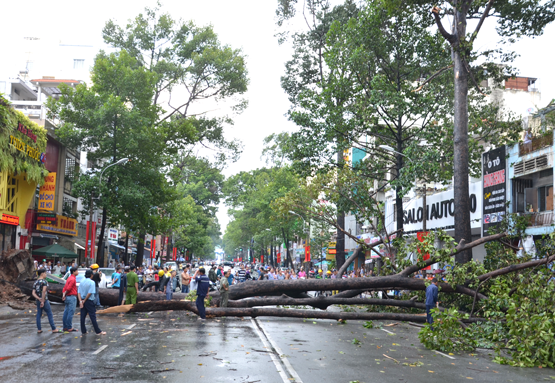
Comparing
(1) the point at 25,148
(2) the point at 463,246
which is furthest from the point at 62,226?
(2) the point at 463,246

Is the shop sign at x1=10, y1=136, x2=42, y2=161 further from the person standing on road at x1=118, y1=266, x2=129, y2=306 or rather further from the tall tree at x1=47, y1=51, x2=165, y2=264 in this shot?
the person standing on road at x1=118, y1=266, x2=129, y2=306

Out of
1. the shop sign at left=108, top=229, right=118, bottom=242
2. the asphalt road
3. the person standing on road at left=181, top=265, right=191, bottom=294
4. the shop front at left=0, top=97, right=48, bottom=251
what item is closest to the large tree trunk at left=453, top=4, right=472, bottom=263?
the asphalt road

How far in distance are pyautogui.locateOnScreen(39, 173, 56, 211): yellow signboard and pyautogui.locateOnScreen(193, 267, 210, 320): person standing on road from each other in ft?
72.5

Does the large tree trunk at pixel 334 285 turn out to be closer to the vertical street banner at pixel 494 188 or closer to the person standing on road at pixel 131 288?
the person standing on road at pixel 131 288

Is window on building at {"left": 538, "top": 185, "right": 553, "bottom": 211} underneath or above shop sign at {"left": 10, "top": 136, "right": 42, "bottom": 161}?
underneath

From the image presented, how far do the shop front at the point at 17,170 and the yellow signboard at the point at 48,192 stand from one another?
2.04 ft

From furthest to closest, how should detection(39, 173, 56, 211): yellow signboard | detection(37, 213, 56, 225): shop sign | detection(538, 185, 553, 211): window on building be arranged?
1. detection(37, 213, 56, 225): shop sign
2. detection(39, 173, 56, 211): yellow signboard
3. detection(538, 185, 553, 211): window on building

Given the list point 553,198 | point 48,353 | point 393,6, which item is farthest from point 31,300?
point 553,198

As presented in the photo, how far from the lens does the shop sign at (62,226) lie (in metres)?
36.8

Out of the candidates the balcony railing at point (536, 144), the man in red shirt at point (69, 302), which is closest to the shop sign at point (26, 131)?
the man in red shirt at point (69, 302)

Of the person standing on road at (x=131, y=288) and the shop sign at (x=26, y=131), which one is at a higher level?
the shop sign at (x=26, y=131)

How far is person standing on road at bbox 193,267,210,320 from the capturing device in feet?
55.2

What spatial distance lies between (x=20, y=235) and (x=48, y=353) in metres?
26.2

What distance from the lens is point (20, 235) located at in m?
33.8
